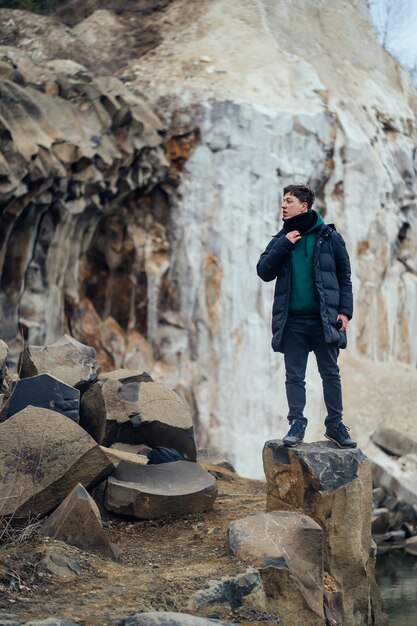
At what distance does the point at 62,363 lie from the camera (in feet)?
32.5

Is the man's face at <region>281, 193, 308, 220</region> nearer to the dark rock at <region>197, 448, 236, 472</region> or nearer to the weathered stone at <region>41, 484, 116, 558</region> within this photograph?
the weathered stone at <region>41, 484, 116, 558</region>

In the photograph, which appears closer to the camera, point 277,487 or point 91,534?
point 91,534

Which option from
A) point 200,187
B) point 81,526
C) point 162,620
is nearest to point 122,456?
point 81,526

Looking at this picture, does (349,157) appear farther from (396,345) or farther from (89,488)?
(89,488)

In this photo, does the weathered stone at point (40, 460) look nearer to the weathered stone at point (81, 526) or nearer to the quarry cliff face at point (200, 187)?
the weathered stone at point (81, 526)

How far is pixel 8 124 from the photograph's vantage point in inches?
631

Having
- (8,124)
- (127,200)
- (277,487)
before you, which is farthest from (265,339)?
(277,487)

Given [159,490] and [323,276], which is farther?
[159,490]

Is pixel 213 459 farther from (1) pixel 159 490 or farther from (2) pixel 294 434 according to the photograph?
(2) pixel 294 434

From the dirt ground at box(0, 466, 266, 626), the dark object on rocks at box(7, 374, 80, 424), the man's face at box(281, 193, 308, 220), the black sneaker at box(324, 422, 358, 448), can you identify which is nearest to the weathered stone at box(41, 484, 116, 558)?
the dirt ground at box(0, 466, 266, 626)

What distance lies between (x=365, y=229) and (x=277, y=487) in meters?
14.9

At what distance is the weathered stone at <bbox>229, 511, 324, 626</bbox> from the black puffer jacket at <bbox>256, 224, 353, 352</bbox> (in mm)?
1399

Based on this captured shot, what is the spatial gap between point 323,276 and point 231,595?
2603 mm

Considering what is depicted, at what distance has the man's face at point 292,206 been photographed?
823 centimetres
